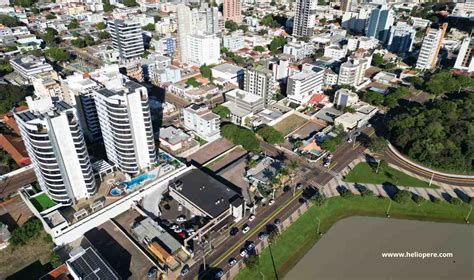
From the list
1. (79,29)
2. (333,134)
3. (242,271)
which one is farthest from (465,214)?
(79,29)

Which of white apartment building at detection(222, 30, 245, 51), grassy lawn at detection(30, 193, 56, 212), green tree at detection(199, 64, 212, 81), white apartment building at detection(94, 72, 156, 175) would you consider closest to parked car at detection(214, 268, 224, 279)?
white apartment building at detection(94, 72, 156, 175)

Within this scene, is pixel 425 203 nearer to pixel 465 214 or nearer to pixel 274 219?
pixel 465 214

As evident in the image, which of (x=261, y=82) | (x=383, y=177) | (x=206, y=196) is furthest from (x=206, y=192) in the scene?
(x=261, y=82)

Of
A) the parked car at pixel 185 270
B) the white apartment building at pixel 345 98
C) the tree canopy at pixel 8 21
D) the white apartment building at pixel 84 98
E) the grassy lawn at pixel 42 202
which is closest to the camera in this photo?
the parked car at pixel 185 270

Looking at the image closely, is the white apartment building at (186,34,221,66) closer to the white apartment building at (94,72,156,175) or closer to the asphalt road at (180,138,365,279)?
the asphalt road at (180,138,365,279)

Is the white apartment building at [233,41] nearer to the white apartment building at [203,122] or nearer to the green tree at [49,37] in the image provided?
the white apartment building at [203,122]

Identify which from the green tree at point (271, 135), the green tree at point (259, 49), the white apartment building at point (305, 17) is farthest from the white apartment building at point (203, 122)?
the white apartment building at point (305, 17)
